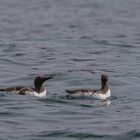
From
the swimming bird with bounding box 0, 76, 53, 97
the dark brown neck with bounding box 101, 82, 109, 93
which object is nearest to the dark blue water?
the swimming bird with bounding box 0, 76, 53, 97

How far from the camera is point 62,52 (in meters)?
32.8

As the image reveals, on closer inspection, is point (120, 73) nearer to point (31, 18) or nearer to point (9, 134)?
point (9, 134)

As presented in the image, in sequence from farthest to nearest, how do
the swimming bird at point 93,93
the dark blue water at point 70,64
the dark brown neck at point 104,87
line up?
1. the dark brown neck at point 104,87
2. the swimming bird at point 93,93
3. the dark blue water at point 70,64

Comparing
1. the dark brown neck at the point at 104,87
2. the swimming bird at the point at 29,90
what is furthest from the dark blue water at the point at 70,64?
the dark brown neck at the point at 104,87

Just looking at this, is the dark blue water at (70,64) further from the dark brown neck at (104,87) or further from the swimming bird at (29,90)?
the dark brown neck at (104,87)

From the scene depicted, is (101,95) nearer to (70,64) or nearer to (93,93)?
(93,93)

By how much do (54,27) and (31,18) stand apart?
4510 mm

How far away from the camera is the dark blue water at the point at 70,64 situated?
62.7ft

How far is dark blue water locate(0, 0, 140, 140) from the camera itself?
19.1m

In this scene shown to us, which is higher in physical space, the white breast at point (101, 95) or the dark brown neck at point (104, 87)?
the dark brown neck at point (104, 87)

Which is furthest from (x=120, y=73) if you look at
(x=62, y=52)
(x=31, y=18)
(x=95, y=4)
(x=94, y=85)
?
→ (x=95, y=4)

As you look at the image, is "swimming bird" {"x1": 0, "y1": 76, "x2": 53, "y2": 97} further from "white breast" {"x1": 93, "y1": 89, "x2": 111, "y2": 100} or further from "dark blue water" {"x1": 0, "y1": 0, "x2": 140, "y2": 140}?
"white breast" {"x1": 93, "y1": 89, "x2": 111, "y2": 100}

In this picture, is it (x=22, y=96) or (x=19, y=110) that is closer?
(x=19, y=110)

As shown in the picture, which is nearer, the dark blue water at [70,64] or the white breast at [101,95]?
the dark blue water at [70,64]
